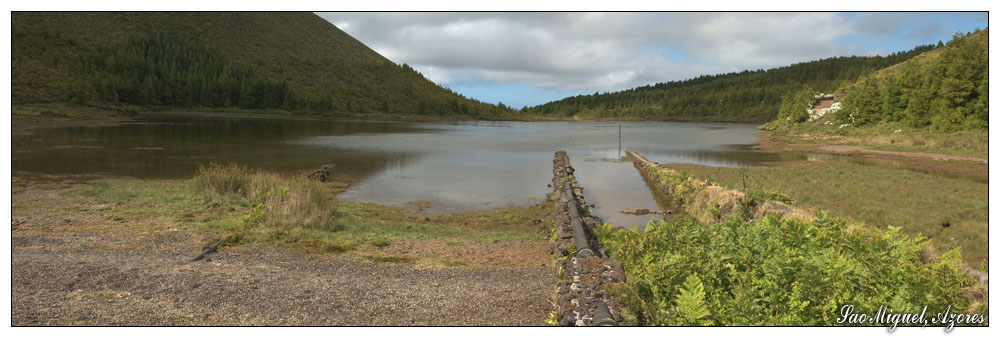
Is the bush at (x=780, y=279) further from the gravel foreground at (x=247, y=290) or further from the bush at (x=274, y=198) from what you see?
the bush at (x=274, y=198)

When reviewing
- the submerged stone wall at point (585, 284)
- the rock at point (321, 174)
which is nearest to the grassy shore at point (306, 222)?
the submerged stone wall at point (585, 284)

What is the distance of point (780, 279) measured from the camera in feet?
16.2

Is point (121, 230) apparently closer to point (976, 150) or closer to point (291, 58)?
point (976, 150)

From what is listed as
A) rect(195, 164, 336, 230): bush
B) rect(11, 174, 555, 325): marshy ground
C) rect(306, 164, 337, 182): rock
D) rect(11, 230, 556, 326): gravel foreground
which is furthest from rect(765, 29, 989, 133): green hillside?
rect(195, 164, 336, 230): bush

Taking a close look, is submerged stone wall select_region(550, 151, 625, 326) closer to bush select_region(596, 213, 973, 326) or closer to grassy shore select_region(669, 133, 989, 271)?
bush select_region(596, 213, 973, 326)

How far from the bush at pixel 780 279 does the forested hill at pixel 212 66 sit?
3390 inches

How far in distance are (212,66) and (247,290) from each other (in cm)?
13354

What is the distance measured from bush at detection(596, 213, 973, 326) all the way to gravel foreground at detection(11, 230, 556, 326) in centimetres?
148

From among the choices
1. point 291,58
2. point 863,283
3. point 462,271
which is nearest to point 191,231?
point 462,271

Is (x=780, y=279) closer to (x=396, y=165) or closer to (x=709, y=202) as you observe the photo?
(x=709, y=202)

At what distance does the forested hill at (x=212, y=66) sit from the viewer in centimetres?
9062

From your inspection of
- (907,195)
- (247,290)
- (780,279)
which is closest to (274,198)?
(247,290)

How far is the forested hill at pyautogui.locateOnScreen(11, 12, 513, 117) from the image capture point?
90625 millimetres

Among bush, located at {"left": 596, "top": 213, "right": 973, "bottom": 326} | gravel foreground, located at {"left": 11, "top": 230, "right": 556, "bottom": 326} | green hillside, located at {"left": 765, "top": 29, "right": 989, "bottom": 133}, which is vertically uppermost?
green hillside, located at {"left": 765, "top": 29, "right": 989, "bottom": 133}
